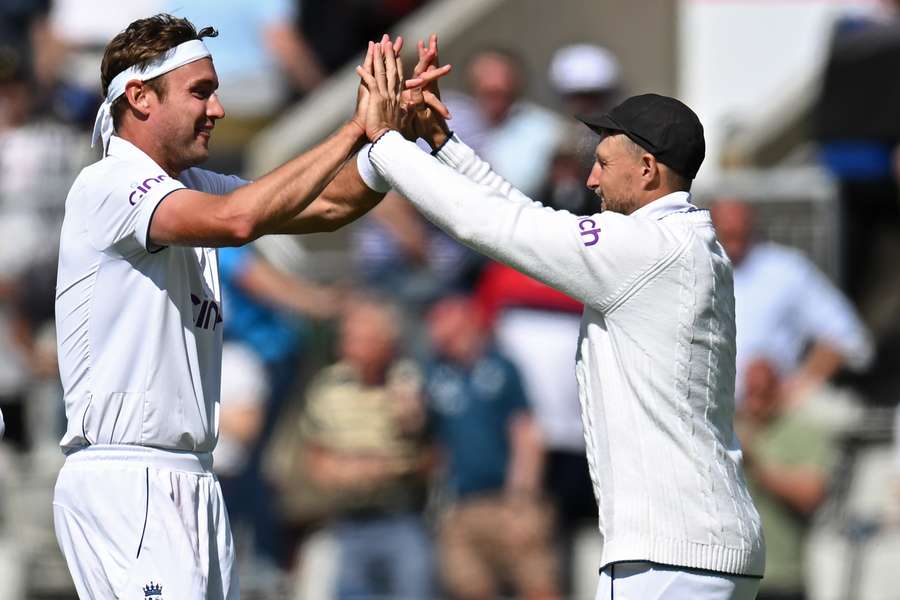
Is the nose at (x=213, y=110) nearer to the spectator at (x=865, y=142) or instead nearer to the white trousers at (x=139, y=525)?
the white trousers at (x=139, y=525)

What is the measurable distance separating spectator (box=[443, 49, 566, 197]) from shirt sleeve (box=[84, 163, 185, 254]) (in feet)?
15.8

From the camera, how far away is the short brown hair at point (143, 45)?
16.1 feet

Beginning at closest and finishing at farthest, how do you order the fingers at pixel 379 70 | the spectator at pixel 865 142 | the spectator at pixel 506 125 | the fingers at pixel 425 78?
the fingers at pixel 379 70 → the fingers at pixel 425 78 → the spectator at pixel 506 125 → the spectator at pixel 865 142

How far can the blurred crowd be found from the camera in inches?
347

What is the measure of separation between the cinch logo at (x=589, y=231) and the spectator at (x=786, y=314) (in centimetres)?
448

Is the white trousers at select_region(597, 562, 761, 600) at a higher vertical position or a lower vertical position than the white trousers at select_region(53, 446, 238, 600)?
lower

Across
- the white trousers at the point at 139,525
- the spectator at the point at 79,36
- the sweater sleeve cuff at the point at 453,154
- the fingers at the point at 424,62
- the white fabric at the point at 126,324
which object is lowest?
the white trousers at the point at 139,525

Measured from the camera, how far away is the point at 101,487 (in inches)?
191

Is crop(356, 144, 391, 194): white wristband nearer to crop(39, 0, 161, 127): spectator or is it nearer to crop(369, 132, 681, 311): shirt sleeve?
crop(369, 132, 681, 311): shirt sleeve

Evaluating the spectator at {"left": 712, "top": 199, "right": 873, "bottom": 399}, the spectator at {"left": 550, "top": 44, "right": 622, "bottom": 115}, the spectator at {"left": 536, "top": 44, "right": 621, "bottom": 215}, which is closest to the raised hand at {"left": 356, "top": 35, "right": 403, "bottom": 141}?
the spectator at {"left": 536, "top": 44, "right": 621, "bottom": 215}

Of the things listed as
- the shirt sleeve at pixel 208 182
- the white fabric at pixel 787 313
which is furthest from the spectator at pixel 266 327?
the shirt sleeve at pixel 208 182

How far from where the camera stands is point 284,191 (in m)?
4.73

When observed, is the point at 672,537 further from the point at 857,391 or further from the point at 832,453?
the point at 857,391

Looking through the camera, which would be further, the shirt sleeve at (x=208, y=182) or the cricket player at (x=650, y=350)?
the shirt sleeve at (x=208, y=182)
